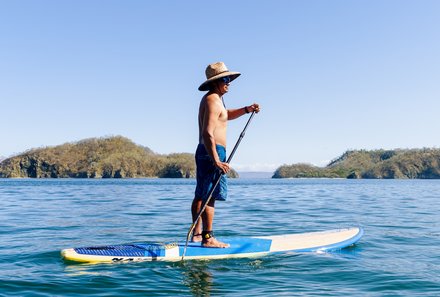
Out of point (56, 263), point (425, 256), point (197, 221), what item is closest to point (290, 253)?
point (197, 221)

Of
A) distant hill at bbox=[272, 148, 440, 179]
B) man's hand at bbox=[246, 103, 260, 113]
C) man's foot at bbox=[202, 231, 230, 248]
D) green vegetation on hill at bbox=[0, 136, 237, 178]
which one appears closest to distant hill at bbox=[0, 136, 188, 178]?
green vegetation on hill at bbox=[0, 136, 237, 178]

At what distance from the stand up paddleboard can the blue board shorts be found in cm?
96

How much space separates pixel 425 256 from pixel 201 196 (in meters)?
4.40

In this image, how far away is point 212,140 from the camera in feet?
25.2

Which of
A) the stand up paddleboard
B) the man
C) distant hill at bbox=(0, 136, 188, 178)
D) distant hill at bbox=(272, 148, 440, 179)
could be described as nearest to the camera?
the stand up paddleboard

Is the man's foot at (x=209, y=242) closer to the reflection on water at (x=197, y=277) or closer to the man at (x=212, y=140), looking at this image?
the man at (x=212, y=140)

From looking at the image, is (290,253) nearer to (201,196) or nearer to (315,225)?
(201,196)

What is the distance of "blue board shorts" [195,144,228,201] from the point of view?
796 cm

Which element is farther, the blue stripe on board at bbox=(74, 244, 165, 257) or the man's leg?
the man's leg

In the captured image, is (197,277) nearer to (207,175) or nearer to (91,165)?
(207,175)

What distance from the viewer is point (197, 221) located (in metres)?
8.30

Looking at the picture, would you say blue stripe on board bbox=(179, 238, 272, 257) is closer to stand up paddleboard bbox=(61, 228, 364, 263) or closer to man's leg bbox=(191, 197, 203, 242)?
stand up paddleboard bbox=(61, 228, 364, 263)

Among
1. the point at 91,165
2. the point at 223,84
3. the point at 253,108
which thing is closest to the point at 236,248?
the point at 253,108

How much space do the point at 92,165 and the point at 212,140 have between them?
164457 millimetres
